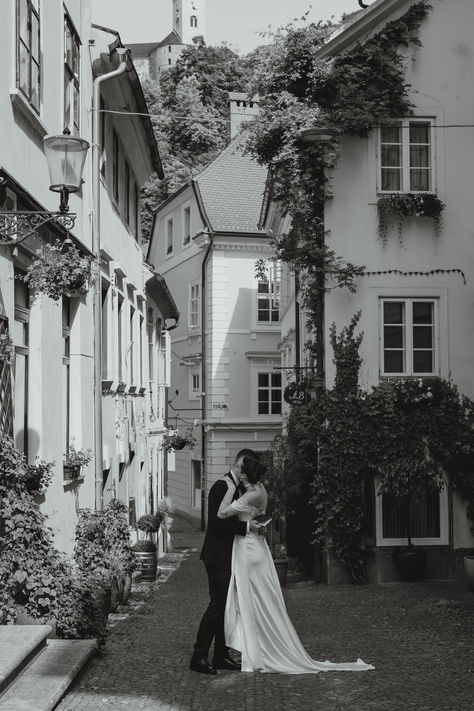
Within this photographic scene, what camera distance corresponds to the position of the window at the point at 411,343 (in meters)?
18.0

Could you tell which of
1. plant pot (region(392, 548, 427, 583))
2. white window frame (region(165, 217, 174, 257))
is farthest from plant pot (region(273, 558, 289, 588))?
white window frame (region(165, 217, 174, 257))

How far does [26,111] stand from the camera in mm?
9945

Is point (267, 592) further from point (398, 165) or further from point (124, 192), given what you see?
point (124, 192)

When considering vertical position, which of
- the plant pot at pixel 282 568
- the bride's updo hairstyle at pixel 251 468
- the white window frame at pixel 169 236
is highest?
the white window frame at pixel 169 236

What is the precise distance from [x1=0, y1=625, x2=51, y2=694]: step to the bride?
1.59m

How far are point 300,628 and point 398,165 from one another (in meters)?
9.20

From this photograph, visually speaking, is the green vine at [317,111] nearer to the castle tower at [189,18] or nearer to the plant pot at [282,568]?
the plant pot at [282,568]

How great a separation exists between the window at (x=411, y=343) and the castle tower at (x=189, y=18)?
130 metres

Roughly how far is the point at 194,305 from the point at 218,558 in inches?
1116

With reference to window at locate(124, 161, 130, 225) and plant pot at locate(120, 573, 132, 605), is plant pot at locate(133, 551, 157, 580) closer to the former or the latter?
plant pot at locate(120, 573, 132, 605)

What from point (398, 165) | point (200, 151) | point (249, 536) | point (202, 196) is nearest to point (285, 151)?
point (398, 165)

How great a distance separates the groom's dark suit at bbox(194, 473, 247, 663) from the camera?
880 centimetres

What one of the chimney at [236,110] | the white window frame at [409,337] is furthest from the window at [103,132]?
the chimney at [236,110]

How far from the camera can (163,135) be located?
58875 mm
